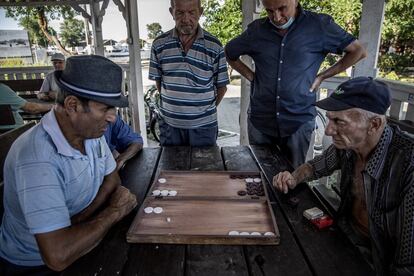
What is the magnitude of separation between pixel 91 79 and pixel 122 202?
1.66ft

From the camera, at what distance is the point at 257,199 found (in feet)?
4.39

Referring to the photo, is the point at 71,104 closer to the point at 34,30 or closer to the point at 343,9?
the point at 343,9

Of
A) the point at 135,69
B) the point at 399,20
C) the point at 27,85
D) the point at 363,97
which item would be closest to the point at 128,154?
the point at 363,97

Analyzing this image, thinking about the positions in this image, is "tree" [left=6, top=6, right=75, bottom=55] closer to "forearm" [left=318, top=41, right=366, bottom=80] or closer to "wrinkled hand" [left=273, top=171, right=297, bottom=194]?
"forearm" [left=318, top=41, right=366, bottom=80]

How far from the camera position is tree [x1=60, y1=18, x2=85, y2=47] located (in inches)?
697

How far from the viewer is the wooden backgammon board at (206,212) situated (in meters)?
1.09

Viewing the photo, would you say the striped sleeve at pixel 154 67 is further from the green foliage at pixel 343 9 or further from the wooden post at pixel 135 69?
the green foliage at pixel 343 9

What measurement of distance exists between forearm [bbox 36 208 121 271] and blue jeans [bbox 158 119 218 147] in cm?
133

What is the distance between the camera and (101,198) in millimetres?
1355

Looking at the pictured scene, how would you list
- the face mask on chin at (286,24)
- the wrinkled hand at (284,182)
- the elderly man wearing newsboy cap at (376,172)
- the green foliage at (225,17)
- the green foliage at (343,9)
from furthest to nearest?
the green foliage at (225,17), the green foliage at (343,9), the face mask on chin at (286,24), the wrinkled hand at (284,182), the elderly man wearing newsboy cap at (376,172)

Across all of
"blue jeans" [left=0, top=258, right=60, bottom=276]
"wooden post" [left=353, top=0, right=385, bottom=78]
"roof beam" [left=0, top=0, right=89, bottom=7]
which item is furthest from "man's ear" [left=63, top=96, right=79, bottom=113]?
"roof beam" [left=0, top=0, right=89, bottom=7]

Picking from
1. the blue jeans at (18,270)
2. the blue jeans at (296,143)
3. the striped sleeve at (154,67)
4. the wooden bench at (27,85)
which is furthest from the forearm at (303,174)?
the wooden bench at (27,85)

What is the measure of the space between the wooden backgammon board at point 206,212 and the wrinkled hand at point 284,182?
75 millimetres

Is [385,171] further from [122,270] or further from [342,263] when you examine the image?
[122,270]
